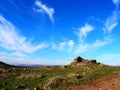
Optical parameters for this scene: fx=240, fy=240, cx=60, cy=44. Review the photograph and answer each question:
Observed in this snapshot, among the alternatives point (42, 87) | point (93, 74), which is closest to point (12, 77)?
point (42, 87)

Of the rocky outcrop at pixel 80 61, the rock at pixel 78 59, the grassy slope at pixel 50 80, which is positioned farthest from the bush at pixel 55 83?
the rock at pixel 78 59

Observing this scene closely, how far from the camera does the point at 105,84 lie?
29375mm

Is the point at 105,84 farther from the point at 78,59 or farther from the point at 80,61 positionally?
the point at 78,59

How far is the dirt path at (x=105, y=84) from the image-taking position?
28022 mm

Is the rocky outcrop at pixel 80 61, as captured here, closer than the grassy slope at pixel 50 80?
No

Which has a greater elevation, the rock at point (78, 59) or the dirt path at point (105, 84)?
the rock at point (78, 59)

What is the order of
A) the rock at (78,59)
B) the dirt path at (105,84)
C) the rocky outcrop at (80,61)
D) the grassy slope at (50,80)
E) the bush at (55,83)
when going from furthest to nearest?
1. the rock at (78,59)
2. the rocky outcrop at (80,61)
3. the grassy slope at (50,80)
4. the bush at (55,83)
5. the dirt path at (105,84)

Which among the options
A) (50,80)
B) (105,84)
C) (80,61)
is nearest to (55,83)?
(50,80)

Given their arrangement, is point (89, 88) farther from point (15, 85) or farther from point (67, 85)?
point (15, 85)

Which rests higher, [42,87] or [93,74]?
[93,74]

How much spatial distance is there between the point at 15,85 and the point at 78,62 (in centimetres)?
2055

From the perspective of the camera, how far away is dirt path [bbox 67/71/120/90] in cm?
2802

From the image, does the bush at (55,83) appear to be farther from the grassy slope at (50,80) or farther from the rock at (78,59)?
the rock at (78,59)

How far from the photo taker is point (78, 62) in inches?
2024
